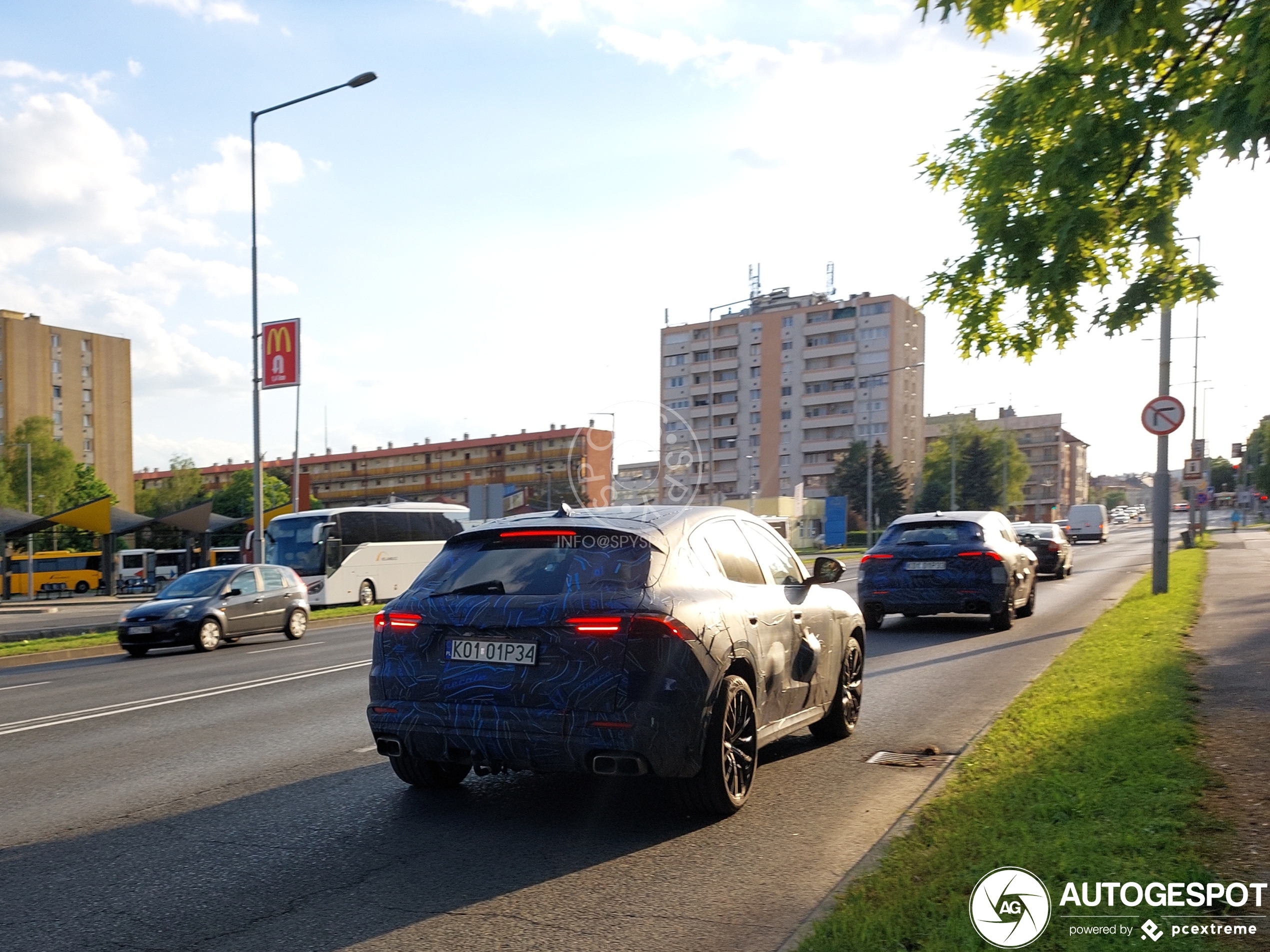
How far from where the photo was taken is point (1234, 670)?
9.72 meters

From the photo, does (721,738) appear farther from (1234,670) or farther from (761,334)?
(761,334)

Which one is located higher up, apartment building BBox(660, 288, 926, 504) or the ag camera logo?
apartment building BBox(660, 288, 926, 504)

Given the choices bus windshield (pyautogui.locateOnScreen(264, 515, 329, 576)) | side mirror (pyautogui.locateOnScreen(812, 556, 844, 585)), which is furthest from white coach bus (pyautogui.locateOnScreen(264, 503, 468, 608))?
side mirror (pyautogui.locateOnScreen(812, 556, 844, 585))

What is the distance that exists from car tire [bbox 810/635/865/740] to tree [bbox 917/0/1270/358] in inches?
124

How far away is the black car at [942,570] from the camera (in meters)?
15.5

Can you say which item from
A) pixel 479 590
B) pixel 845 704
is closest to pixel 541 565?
pixel 479 590

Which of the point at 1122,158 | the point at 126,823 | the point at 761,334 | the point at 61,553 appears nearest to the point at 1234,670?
Result: the point at 1122,158

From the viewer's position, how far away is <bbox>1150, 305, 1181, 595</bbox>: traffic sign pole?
60.8 feet

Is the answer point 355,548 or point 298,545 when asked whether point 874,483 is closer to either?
point 355,548

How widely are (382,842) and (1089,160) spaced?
6.22 meters

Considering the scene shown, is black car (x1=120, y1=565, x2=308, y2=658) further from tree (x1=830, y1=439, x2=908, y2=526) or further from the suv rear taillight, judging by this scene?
tree (x1=830, y1=439, x2=908, y2=526)

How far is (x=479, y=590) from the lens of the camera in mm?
5887

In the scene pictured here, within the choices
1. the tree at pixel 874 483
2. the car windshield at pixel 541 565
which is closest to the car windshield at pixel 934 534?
the car windshield at pixel 541 565

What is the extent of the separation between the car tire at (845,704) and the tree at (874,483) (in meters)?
92.5
